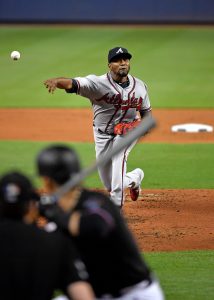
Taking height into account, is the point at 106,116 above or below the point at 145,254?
above

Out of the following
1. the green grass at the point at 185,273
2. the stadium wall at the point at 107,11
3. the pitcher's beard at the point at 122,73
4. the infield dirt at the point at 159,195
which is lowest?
the green grass at the point at 185,273

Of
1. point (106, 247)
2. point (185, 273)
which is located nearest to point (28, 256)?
point (106, 247)

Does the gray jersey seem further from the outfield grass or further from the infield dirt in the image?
the outfield grass

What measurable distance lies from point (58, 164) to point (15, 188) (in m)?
0.49

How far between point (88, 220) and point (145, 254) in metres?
4.56

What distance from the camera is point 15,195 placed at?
15.4 ft

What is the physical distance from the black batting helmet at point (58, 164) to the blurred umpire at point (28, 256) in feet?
1.12

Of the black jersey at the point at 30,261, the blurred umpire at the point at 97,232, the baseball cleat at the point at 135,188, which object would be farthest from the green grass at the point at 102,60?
the black jersey at the point at 30,261

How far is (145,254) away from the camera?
9.64m

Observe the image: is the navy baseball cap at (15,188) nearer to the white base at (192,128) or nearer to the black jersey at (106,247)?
the black jersey at (106,247)

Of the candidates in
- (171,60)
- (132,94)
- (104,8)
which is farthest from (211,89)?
(132,94)

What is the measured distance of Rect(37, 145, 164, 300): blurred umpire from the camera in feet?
17.0

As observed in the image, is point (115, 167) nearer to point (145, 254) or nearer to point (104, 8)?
point (145, 254)

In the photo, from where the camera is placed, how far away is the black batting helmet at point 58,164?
203 inches
